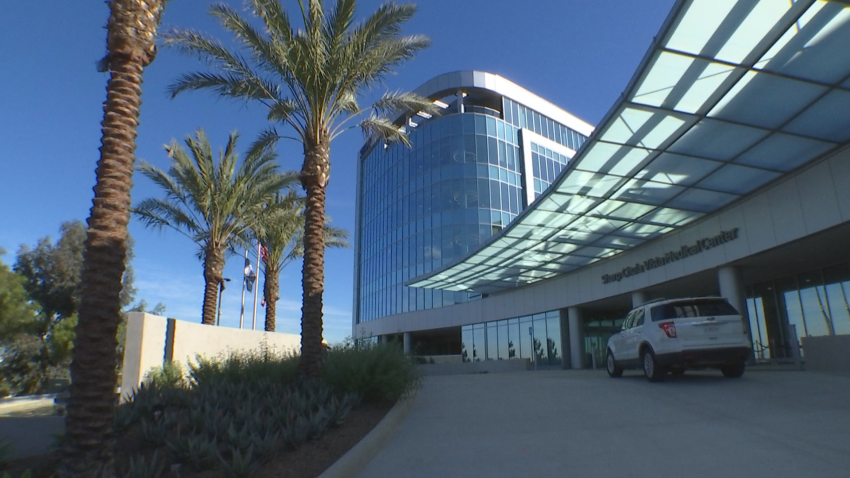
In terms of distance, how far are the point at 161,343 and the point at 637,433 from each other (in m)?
12.8

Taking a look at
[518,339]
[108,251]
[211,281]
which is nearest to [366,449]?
[108,251]

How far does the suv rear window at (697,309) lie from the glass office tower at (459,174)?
28.7 meters

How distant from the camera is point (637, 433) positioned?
24.2 feet

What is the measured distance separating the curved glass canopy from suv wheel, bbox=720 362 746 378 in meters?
4.99

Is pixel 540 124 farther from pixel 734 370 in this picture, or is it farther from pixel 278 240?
pixel 734 370

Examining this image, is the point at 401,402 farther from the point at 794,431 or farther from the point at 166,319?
the point at 166,319

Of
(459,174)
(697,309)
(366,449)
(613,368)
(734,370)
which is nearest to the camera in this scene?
(366,449)

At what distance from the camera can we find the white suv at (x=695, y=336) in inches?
428

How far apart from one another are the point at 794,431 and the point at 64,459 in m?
9.09

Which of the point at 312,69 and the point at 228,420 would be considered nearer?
the point at 228,420

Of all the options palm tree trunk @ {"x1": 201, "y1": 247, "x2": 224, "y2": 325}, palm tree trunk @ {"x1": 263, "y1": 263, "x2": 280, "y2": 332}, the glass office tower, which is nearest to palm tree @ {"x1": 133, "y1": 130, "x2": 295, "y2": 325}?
palm tree trunk @ {"x1": 201, "y1": 247, "x2": 224, "y2": 325}

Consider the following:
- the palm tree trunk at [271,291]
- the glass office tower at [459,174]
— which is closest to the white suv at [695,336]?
the palm tree trunk at [271,291]

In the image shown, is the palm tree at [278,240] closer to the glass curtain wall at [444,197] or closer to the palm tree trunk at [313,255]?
the palm tree trunk at [313,255]

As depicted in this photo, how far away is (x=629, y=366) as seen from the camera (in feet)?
43.8
